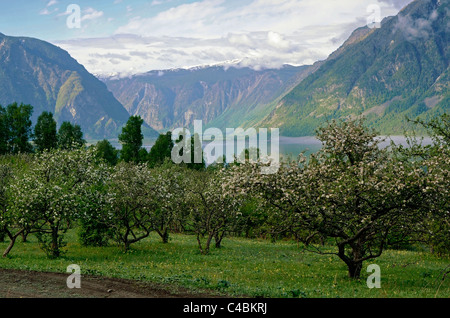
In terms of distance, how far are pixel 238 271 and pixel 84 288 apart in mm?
12145

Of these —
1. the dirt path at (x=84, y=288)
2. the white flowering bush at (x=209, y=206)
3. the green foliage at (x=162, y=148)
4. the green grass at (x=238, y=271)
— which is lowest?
the green grass at (x=238, y=271)

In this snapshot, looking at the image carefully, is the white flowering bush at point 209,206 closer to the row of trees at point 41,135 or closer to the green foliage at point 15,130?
the row of trees at point 41,135

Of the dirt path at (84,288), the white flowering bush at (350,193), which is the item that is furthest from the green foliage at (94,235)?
the white flowering bush at (350,193)

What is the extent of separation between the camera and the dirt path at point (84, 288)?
20.2 meters

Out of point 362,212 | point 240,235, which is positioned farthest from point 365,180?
point 240,235

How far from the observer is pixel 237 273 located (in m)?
29.1

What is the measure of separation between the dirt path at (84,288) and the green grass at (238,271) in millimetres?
1220

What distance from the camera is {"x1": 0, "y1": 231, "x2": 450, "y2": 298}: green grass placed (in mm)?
21750

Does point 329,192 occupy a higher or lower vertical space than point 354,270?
higher

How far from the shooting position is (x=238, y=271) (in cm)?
3006

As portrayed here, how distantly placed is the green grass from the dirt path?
4.00ft

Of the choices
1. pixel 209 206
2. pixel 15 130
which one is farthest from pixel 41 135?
pixel 209 206

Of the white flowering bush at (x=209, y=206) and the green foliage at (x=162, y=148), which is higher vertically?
the green foliage at (x=162, y=148)

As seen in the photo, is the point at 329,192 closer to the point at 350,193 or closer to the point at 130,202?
the point at 350,193
